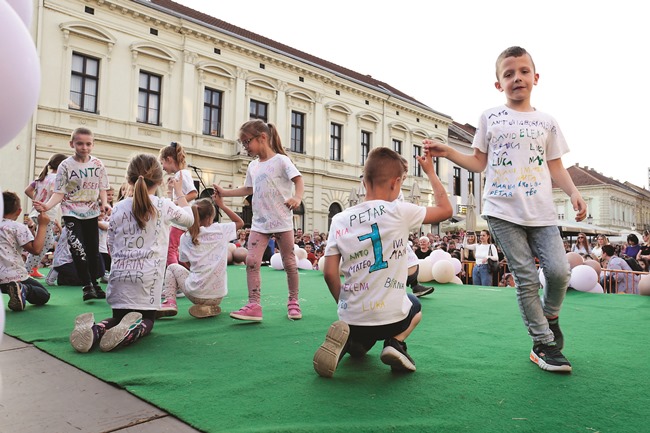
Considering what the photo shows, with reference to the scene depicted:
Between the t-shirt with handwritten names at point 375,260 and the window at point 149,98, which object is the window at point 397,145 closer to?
the window at point 149,98

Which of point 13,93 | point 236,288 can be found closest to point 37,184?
point 236,288

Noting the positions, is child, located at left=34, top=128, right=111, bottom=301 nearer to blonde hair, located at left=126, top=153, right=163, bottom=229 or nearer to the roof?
blonde hair, located at left=126, top=153, right=163, bottom=229

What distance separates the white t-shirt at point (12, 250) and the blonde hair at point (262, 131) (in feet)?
8.50

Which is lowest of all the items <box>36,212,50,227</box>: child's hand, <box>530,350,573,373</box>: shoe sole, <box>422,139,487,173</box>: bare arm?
<box>530,350,573,373</box>: shoe sole

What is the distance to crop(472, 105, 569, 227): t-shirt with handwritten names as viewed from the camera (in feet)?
8.73

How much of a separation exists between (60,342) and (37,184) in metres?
4.56

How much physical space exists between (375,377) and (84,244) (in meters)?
4.13

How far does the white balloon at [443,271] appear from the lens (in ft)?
25.5

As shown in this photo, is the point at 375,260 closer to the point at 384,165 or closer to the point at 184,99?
the point at 384,165

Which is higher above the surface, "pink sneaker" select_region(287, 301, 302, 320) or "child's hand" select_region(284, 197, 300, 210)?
"child's hand" select_region(284, 197, 300, 210)

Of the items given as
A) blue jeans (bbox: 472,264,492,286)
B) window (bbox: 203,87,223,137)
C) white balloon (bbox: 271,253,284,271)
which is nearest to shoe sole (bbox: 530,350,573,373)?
blue jeans (bbox: 472,264,492,286)

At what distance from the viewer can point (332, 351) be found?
2.27 m

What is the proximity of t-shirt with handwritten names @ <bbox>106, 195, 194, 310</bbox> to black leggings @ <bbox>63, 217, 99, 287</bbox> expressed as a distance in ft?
6.72

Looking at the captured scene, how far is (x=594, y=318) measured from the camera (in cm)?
443
